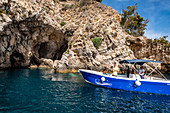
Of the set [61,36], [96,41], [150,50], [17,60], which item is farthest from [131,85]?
[150,50]

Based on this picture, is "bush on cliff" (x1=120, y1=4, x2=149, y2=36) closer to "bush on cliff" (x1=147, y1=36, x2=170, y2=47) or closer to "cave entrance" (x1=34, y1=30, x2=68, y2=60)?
"bush on cliff" (x1=147, y1=36, x2=170, y2=47)

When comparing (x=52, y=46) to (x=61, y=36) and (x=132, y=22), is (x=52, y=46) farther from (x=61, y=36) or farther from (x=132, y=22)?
(x=132, y=22)

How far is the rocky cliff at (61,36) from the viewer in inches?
946

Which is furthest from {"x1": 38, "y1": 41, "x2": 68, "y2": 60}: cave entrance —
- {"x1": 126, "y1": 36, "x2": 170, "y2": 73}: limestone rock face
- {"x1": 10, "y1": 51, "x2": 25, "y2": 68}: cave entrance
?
{"x1": 126, "y1": 36, "x2": 170, "y2": 73}: limestone rock face

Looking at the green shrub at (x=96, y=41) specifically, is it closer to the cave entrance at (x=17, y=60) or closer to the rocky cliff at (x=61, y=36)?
the rocky cliff at (x=61, y=36)

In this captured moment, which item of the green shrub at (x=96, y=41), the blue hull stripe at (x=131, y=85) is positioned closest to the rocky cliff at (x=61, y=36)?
the green shrub at (x=96, y=41)

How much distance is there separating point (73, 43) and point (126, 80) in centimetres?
2162

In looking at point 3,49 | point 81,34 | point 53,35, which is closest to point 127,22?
point 81,34

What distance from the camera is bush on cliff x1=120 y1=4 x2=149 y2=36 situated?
42.5 metres

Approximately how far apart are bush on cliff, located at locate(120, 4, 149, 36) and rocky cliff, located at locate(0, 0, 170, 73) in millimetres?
8635

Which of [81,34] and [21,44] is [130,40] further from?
[21,44]

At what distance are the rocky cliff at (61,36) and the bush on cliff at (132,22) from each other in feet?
28.3

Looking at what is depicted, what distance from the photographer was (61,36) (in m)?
35.8

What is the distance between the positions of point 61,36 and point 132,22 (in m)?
28.0
